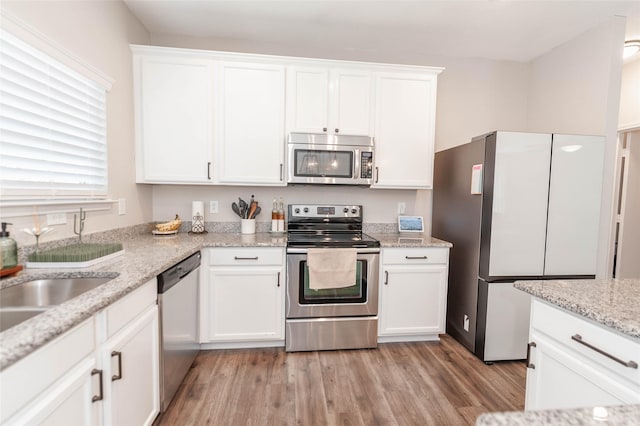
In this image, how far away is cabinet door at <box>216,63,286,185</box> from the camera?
8.29ft

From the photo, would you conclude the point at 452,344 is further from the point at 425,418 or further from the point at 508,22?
the point at 508,22

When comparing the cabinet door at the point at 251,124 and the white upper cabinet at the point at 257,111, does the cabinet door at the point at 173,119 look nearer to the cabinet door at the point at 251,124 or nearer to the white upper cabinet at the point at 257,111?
the white upper cabinet at the point at 257,111

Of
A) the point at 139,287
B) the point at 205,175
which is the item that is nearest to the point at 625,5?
the point at 205,175

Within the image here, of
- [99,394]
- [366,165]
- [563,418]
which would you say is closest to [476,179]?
[366,165]

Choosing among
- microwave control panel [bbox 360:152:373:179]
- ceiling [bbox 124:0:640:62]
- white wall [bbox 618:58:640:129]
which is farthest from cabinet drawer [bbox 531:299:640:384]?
white wall [bbox 618:58:640:129]

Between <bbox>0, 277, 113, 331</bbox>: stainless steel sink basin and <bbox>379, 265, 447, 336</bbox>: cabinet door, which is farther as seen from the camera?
<bbox>379, 265, 447, 336</bbox>: cabinet door

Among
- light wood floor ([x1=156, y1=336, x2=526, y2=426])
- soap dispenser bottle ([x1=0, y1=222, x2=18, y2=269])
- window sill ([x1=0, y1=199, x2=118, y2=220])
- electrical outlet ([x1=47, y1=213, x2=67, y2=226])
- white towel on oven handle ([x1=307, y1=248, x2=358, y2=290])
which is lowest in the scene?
light wood floor ([x1=156, y1=336, x2=526, y2=426])

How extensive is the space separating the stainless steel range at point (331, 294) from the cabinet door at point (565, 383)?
1.24 m

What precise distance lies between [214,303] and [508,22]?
10.6 feet

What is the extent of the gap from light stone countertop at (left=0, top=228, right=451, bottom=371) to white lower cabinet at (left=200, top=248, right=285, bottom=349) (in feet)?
0.36

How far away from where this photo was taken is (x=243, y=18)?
2475 millimetres

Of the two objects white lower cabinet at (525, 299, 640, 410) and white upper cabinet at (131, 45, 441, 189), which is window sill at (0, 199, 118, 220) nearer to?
white upper cabinet at (131, 45, 441, 189)

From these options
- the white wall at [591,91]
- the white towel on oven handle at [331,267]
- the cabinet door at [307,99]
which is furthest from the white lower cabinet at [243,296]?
the white wall at [591,91]

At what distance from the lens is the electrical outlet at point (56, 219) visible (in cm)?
159
